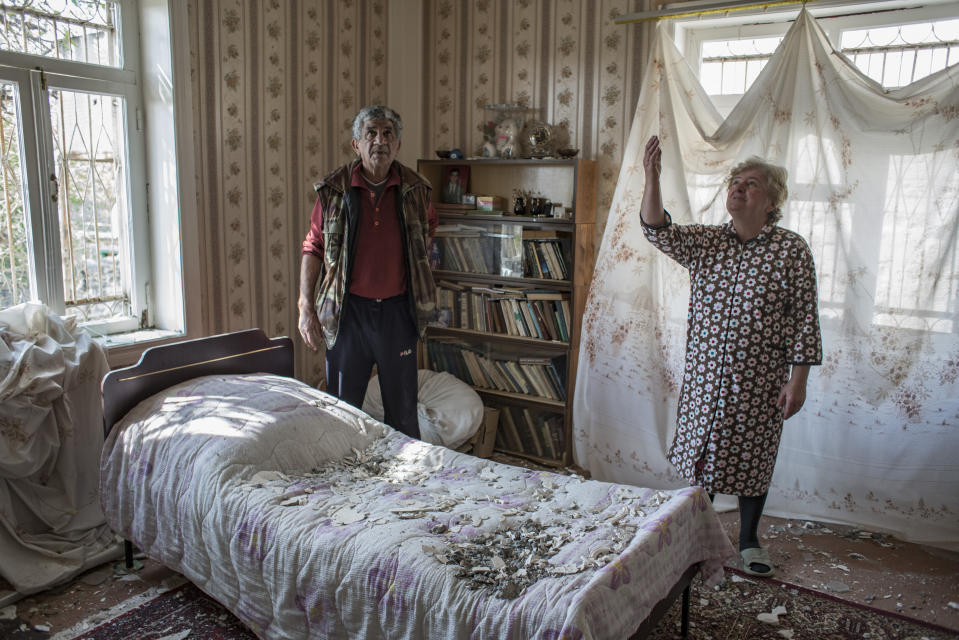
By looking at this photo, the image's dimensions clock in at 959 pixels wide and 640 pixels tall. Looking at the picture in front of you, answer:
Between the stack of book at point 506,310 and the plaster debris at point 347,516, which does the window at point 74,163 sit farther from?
Answer: the plaster debris at point 347,516

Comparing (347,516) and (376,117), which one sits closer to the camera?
(347,516)

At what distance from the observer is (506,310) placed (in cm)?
377

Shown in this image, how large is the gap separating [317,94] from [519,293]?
1.40 meters

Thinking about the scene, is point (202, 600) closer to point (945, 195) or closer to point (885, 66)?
point (945, 195)

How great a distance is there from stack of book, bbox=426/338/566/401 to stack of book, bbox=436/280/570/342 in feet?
0.41

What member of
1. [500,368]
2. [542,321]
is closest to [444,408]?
[500,368]

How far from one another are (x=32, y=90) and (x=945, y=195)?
11.1 feet

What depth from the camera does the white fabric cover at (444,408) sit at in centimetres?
354

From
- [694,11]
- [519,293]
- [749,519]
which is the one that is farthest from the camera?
[519,293]

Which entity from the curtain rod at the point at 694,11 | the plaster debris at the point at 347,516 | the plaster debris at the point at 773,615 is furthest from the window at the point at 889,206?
the plaster debris at the point at 347,516

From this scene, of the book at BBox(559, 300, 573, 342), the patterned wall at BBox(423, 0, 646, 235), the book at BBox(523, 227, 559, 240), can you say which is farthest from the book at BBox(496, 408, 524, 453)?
the patterned wall at BBox(423, 0, 646, 235)

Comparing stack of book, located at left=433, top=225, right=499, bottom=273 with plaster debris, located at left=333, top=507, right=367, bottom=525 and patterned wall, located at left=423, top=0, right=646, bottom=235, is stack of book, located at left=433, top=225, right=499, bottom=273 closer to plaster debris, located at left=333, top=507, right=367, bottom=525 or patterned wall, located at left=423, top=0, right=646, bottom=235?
patterned wall, located at left=423, top=0, right=646, bottom=235

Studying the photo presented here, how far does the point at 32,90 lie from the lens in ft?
9.16

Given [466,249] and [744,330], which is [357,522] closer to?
[744,330]
